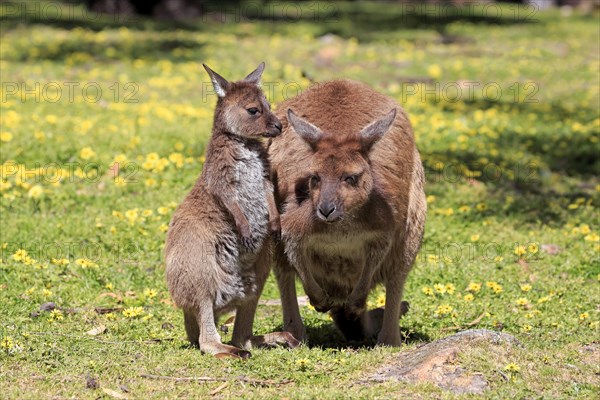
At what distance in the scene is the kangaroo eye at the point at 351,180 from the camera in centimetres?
589

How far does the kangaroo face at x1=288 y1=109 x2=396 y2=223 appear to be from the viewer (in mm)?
Result: 5758

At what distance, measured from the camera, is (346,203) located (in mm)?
5836

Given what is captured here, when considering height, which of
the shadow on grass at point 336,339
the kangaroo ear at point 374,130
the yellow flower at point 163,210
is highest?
the kangaroo ear at point 374,130

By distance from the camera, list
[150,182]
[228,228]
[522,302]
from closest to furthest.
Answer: [228,228] → [522,302] → [150,182]

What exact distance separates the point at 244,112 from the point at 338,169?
2.32 ft

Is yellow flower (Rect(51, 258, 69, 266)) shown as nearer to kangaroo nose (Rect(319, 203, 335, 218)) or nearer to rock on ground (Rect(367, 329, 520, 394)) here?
kangaroo nose (Rect(319, 203, 335, 218))

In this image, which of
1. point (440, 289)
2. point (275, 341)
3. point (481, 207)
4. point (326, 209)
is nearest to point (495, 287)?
point (440, 289)

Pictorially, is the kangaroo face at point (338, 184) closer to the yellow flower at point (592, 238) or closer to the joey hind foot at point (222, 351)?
the joey hind foot at point (222, 351)

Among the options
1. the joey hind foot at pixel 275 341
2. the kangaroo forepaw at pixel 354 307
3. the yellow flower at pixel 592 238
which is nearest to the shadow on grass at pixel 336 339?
the kangaroo forepaw at pixel 354 307

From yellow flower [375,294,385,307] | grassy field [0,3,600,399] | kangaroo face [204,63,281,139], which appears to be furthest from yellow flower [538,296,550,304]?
kangaroo face [204,63,281,139]

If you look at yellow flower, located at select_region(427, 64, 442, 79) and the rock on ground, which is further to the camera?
yellow flower, located at select_region(427, 64, 442, 79)

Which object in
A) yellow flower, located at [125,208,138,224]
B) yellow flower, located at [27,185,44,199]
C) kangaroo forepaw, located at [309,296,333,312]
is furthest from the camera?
yellow flower, located at [27,185,44,199]

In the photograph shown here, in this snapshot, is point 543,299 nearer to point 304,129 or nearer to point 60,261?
point 304,129

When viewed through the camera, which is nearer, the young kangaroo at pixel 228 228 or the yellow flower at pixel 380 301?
the young kangaroo at pixel 228 228
